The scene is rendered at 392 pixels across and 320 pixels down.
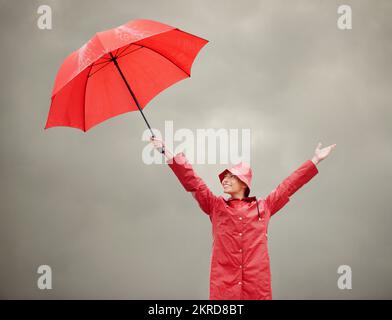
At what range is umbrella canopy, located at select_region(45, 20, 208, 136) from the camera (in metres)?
3.70

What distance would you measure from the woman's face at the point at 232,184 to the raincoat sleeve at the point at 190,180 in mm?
156

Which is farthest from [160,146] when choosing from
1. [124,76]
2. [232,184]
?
[124,76]

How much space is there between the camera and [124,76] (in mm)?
3906

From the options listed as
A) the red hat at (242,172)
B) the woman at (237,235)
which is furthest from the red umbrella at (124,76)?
the red hat at (242,172)

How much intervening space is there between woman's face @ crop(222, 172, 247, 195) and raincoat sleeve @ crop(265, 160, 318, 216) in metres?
0.23

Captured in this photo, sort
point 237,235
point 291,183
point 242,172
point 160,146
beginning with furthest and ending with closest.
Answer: point 242,172, point 291,183, point 237,235, point 160,146

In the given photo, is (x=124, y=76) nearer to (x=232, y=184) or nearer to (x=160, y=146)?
(x=160, y=146)

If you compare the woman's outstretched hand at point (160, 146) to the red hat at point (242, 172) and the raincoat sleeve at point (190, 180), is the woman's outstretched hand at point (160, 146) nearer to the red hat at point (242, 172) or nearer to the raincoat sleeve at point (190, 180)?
the raincoat sleeve at point (190, 180)

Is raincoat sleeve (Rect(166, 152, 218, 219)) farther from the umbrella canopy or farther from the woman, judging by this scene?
the umbrella canopy

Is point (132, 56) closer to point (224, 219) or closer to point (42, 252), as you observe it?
point (224, 219)

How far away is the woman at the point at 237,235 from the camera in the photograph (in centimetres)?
351

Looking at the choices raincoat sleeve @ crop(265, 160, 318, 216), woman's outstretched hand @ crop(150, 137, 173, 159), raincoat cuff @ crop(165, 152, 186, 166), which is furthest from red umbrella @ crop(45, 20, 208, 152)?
raincoat sleeve @ crop(265, 160, 318, 216)

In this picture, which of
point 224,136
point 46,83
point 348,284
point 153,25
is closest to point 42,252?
point 46,83

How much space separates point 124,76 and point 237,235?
1505mm
